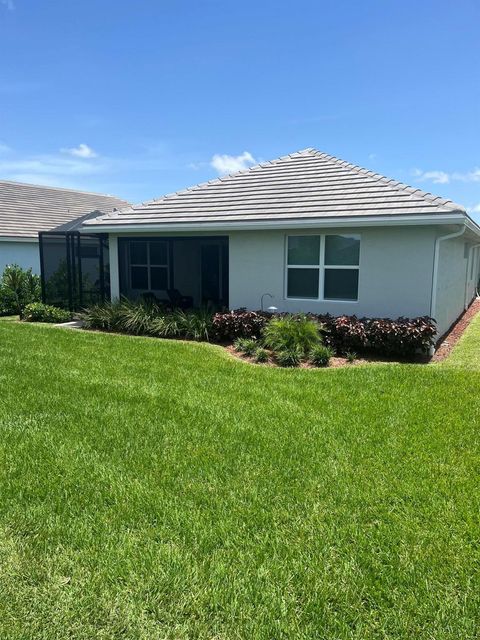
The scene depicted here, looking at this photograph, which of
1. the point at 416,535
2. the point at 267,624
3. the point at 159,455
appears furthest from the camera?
the point at 159,455

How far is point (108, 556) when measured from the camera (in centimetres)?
320

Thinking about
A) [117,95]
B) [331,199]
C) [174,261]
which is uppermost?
[117,95]

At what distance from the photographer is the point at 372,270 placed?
1066 centimetres

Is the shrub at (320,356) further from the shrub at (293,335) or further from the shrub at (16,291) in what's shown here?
the shrub at (16,291)

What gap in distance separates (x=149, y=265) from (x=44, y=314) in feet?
14.2

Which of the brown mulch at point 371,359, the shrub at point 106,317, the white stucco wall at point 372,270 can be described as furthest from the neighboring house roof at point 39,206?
the brown mulch at point 371,359

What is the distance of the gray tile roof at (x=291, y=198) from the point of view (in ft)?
34.4

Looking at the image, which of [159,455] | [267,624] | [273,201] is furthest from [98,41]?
[267,624]

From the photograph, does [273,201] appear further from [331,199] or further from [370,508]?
[370,508]

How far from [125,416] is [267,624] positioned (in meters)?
3.73

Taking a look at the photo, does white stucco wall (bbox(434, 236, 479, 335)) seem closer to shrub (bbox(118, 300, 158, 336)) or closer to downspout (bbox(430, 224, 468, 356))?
downspout (bbox(430, 224, 468, 356))

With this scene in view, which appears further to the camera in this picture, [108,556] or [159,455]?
[159,455]

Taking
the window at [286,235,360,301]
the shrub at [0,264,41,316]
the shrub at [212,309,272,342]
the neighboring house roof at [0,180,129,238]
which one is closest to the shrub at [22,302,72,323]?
the shrub at [0,264,41,316]

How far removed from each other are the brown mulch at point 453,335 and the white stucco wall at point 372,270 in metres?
1.09
